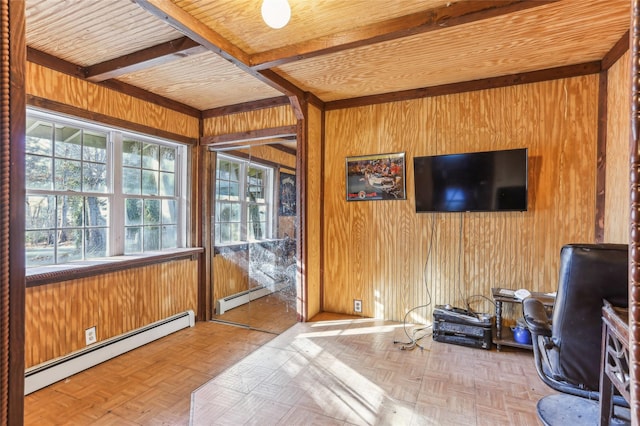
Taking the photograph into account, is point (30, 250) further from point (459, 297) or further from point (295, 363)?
point (459, 297)

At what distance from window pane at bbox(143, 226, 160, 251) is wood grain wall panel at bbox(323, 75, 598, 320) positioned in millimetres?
1960

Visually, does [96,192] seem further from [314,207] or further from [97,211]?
[314,207]

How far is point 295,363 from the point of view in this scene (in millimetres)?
Result: 2602

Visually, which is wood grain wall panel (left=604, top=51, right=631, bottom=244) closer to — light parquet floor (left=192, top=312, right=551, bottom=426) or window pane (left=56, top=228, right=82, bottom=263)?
light parquet floor (left=192, top=312, right=551, bottom=426)

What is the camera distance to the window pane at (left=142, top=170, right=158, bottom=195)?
3.41 m

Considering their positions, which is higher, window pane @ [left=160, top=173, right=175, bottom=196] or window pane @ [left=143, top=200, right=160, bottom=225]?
window pane @ [left=160, top=173, right=175, bottom=196]

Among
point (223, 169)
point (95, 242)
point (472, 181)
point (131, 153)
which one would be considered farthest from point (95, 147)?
point (472, 181)

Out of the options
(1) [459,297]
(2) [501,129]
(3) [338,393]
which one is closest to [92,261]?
(3) [338,393]

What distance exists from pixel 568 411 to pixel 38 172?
4190 mm

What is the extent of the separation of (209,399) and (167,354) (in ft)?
3.43

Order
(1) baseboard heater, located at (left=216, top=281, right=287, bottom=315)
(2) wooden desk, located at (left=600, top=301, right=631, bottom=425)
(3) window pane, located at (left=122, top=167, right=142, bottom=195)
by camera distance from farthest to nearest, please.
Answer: (1) baseboard heater, located at (left=216, top=281, right=287, bottom=315) < (3) window pane, located at (left=122, top=167, right=142, bottom=195) < (2) wooden desk, located at (left=600, top=301, right=631, bottom=425)

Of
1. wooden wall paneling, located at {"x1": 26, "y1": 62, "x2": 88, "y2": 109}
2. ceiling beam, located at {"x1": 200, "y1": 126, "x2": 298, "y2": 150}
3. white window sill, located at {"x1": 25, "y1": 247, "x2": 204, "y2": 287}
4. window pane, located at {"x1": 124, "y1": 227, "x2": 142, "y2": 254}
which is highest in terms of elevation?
wooden wall paneling, located at {"x1": 26, "y1": 62, "x2": 88, "y2": 109}

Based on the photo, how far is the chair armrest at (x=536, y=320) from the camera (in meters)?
1.65

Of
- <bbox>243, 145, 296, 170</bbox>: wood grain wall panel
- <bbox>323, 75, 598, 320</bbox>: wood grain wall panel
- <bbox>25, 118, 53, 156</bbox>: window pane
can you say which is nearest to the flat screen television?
<bbox>323, 75, 598, 320</bbox>: wood grain wall panel
